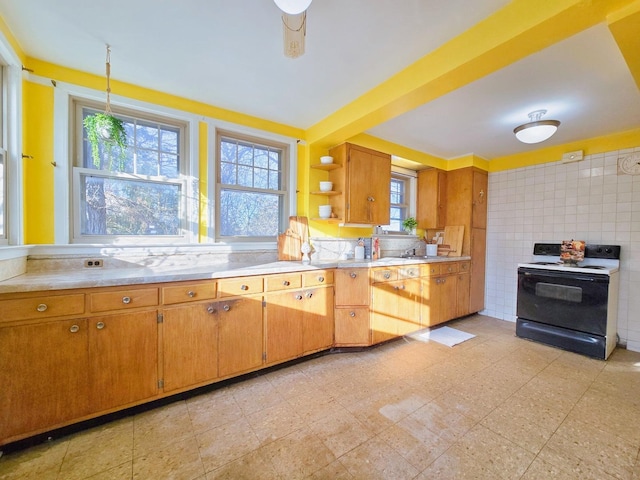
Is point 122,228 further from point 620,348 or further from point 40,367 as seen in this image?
point 620,348

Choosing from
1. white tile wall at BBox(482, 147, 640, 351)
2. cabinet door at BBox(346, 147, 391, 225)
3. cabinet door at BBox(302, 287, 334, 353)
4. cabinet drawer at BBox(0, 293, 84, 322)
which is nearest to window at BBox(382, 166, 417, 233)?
cabinet door at BBox(346, 147, 391, 225)

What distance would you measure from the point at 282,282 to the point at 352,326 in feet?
3.01

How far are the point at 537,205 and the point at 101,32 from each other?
189 inches

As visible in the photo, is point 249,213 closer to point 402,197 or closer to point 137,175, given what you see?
point 137,175

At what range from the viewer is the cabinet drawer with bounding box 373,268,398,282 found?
2.78 metres

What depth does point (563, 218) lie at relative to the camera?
11.1 feet

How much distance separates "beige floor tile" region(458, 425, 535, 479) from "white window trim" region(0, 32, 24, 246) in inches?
122

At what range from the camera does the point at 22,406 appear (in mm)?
1444

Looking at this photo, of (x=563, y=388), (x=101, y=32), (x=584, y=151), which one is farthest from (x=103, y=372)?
(x=584, y=151)

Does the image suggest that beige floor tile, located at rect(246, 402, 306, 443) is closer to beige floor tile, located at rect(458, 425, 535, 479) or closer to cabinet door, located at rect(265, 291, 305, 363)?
cabinet door, located at rect(265, 291, 305, 363)

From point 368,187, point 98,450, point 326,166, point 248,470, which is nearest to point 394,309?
point 368,187

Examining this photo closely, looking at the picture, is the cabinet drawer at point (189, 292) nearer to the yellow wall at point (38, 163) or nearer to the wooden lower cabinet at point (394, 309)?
the yellow wall at point (38, 163)

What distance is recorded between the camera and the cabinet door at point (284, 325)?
7.35ft

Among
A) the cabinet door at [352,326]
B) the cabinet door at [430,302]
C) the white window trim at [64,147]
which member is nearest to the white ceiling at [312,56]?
the white window trim at [64,147]
